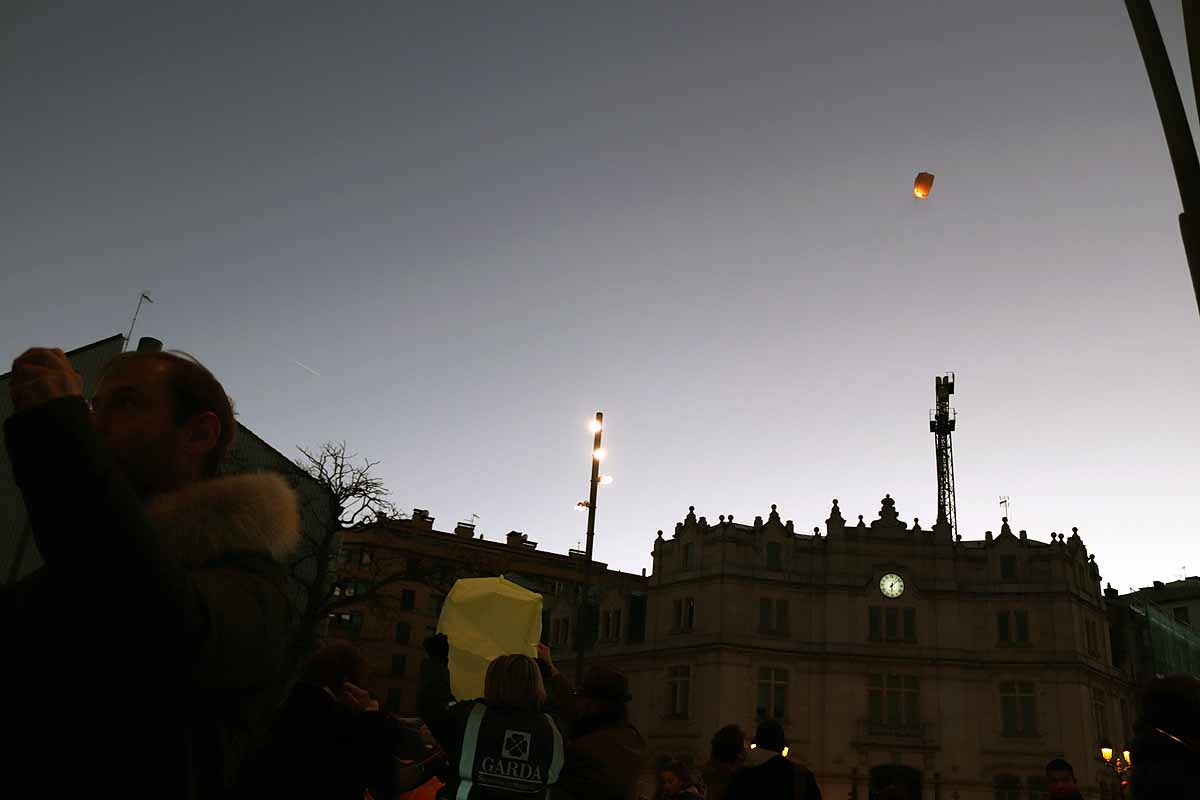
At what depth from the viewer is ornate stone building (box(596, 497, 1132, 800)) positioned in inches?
1663

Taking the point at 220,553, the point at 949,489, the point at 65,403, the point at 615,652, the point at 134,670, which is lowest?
the point at 134,670

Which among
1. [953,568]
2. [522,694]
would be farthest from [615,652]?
[522,694]

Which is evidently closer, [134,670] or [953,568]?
[134,670]

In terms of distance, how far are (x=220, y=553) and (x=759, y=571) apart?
46365 mm

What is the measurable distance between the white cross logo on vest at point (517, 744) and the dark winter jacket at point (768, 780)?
2051 mm

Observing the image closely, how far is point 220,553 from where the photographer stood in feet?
5.83

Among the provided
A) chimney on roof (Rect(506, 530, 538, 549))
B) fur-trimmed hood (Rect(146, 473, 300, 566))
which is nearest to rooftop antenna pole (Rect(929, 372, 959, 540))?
chimney on roof (Rect(506, 530, 538, 549))

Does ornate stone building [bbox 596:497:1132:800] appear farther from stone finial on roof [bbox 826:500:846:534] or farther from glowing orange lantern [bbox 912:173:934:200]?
glowing orange lantern [bbox 912:173:934:200]

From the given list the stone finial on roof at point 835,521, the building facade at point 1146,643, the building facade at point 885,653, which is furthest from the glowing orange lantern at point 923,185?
the building facade at point 1146,643

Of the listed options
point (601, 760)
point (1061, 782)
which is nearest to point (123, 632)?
point (601, 760)

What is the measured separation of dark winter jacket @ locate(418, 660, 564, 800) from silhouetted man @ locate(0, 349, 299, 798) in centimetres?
325

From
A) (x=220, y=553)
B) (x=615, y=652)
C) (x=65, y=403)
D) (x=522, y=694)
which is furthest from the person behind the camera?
(x=615, y=652)

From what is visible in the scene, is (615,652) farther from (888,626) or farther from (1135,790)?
(1135,790)

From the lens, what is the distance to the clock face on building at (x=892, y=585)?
45938 millimetres
